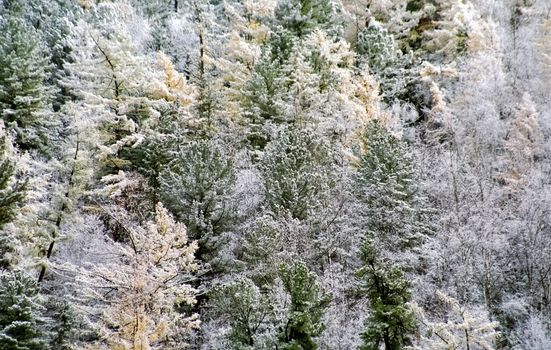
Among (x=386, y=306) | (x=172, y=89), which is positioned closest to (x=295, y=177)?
(x=386, y=306)

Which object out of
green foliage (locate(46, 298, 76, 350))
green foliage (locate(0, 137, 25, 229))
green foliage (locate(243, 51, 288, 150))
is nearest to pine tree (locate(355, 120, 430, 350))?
green foliage (locate(243, 51, 288, 150))

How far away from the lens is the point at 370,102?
2859 centimetres

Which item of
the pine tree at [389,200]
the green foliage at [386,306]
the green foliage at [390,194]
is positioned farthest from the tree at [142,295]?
the green foliage at [390,194]

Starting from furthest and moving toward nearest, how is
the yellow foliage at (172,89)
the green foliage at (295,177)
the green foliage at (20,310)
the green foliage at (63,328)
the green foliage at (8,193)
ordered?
the yellow foliage at (172,89), the green foliage at (295,177), the green foliage at (63,328), the green foliage at (20,310), the green foliage at (8,193)

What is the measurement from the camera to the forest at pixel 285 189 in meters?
16.0

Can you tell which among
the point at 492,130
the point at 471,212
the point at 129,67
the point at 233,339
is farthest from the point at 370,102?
the point at 233,339

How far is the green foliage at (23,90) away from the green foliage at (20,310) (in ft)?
43.3

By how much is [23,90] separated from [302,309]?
23.7m

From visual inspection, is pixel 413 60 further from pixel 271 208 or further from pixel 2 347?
pixel 2 347

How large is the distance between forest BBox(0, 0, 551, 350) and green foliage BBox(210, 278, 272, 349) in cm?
7

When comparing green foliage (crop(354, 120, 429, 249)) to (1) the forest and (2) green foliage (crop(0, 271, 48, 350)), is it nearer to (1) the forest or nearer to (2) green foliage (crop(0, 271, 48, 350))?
(1) the forest

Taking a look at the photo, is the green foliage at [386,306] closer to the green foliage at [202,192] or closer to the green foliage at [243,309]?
the green foliage at [243,309]

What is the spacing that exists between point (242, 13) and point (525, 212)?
23.4 meters

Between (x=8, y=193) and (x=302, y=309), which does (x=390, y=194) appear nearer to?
(x=302, y=309)
